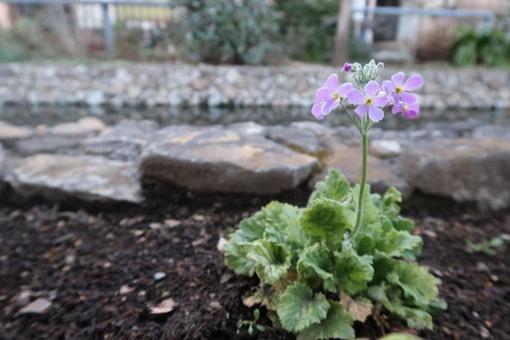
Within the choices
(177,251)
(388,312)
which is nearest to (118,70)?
(177,251)

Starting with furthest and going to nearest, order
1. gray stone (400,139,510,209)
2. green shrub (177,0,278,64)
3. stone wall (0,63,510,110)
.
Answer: green shrub (177,0,278,64) < stone wall (0,63,510,110) < gray stone (400,139,510,209)

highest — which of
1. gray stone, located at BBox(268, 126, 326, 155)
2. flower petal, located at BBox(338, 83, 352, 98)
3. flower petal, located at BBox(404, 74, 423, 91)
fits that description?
flower petal, located at BBox(404, 74, 423, 91)

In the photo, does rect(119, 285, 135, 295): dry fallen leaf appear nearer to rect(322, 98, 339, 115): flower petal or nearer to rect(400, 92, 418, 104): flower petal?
rect(322, 98, 339, 115): flower petal

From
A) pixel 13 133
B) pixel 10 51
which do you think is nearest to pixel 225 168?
pixel 13 133

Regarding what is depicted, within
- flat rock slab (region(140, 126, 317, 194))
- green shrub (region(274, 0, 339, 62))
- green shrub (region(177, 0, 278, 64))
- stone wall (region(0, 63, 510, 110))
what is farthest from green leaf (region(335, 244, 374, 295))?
green shrub (region(274, 0, 339, 62))

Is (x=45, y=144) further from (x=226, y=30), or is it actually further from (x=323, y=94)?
(x=226, y=30)

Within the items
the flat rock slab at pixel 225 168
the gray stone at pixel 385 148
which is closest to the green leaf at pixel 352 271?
the flat rock slab at pixel 225 168
